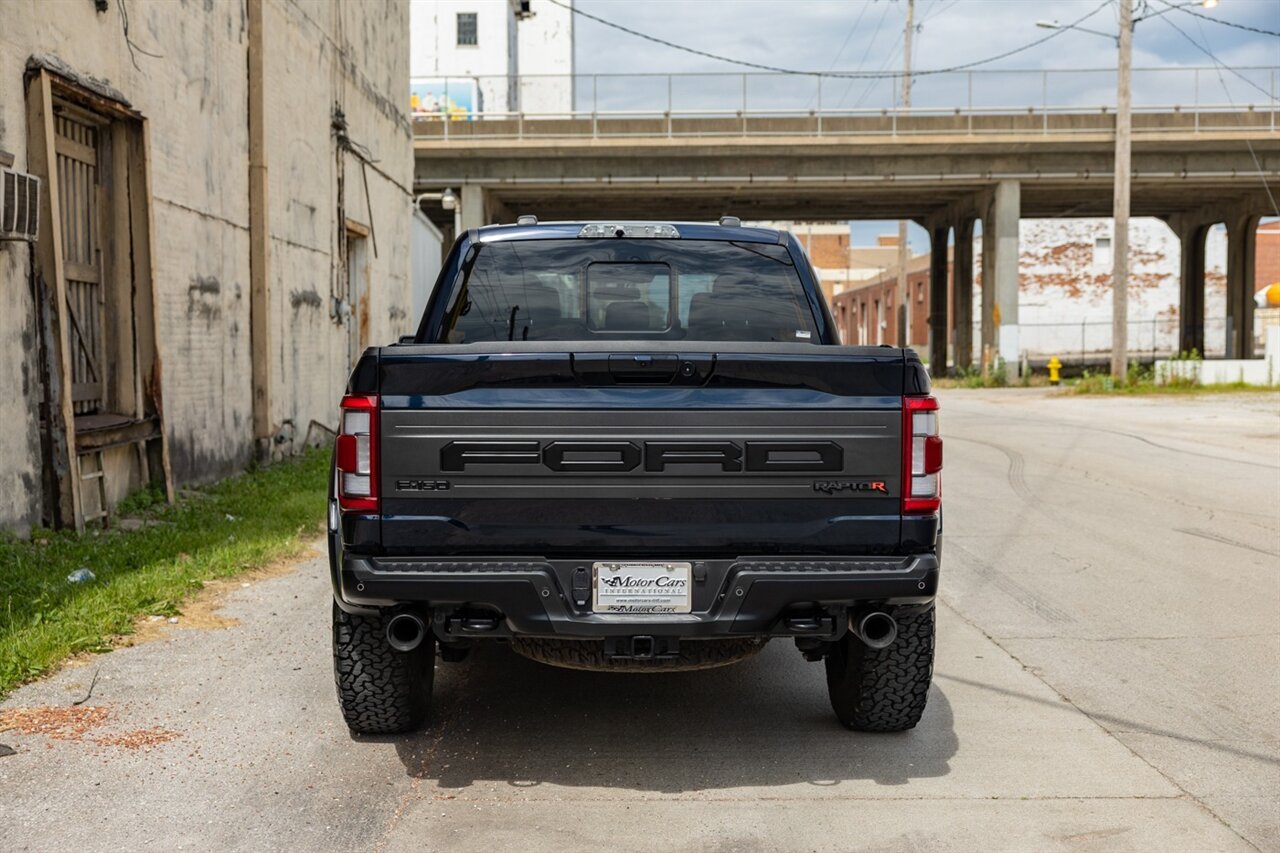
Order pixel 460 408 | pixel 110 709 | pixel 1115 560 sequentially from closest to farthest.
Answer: pixel 460 408 < pixel 110 709 < pixel 1115 560

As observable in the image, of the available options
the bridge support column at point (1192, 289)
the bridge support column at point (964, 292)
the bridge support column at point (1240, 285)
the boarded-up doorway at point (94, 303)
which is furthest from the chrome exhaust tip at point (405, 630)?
the bridge support column at point (1192, 289)

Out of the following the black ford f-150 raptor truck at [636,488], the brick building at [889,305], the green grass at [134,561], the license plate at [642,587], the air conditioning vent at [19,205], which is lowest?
the green grass at [134,561]

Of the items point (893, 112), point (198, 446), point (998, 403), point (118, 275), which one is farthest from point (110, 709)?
point (893, 112)

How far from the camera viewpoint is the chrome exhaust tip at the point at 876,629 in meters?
4.49

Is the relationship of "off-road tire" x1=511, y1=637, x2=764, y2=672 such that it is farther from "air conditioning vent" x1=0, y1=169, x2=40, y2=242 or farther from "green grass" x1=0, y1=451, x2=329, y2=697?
"air conditioning vent" x1=0, y1=169, x2=40, y2=242

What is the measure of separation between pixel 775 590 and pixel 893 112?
38572 mm

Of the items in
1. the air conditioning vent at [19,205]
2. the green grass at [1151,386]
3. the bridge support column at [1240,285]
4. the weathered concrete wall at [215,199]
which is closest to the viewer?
the air conditioning vent at [19,205]

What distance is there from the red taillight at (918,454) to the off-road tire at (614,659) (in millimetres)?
782

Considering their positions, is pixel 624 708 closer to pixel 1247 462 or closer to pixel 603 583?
pixel 603 583

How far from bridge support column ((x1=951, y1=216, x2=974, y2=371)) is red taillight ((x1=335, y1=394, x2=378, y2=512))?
145 feet

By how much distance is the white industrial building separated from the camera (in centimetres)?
4991

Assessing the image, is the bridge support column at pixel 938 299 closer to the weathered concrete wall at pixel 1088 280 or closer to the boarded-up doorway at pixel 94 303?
the weathered concrete wall at pixel 1088 280

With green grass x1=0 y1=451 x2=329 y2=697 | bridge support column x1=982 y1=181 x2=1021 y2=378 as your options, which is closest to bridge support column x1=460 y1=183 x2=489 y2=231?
bridge support column x1=982 y1=181 x2=1021 y2=378

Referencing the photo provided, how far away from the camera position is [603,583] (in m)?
4.36
